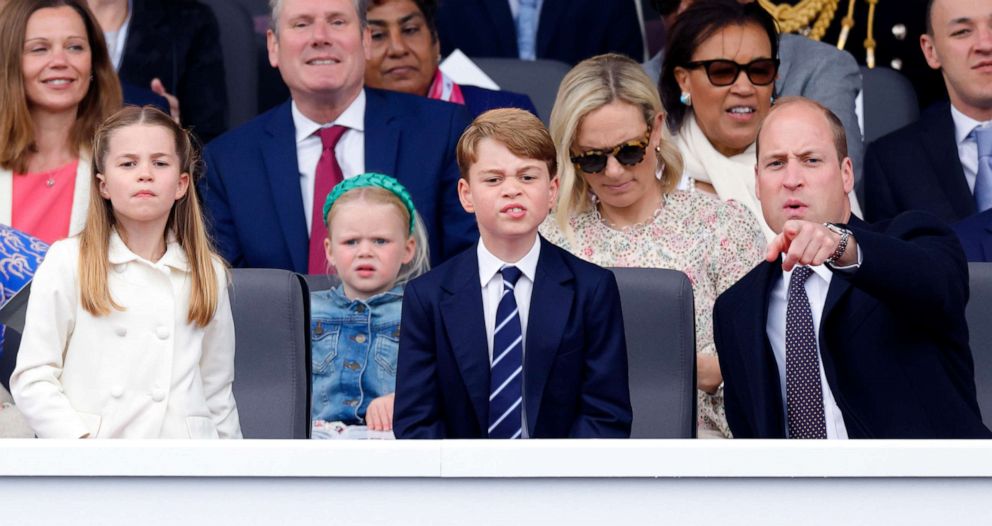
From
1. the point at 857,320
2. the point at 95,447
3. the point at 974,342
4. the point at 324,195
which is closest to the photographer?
the point at 95,447

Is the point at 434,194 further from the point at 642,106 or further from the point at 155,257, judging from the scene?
the point at 155,257

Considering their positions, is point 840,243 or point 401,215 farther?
point 401,215

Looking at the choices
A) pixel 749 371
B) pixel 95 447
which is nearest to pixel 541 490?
pixel 95 447

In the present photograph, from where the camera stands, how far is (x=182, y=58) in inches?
192

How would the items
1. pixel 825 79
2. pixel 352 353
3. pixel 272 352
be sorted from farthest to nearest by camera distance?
pixel 825 79, pixel 352 353, pixel 272 352

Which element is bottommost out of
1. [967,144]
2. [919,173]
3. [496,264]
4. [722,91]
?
[496,264]

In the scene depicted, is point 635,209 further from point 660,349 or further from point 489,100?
point 489,100

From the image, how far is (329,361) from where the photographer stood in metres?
3.57

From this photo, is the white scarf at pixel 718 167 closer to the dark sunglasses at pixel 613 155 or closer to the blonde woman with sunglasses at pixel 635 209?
the blonde woman with sunglasses at pixel 635 209

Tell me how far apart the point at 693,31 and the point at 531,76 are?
799 millimetres

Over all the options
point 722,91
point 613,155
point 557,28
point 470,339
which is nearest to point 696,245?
point 613,155

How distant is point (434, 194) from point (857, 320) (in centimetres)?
150

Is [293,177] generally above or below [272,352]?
above

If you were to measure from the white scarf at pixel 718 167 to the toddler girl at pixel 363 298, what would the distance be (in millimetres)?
876
